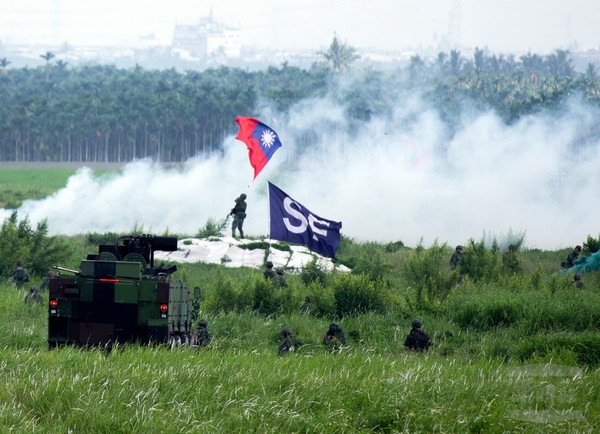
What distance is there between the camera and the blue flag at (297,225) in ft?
102

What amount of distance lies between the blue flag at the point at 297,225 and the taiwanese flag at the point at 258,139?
7734 mm

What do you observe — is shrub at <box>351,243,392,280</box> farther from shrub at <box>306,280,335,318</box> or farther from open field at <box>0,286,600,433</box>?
open field at <box>0,286,600,433</box>

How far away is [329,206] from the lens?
Result: 57.6 metres

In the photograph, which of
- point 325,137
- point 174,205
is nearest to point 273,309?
point 174,205

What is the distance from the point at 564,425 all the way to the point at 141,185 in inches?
1721

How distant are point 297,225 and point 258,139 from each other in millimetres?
8560

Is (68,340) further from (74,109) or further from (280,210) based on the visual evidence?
(74,109)

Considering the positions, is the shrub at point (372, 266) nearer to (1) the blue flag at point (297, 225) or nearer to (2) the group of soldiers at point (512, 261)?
(2) the group of soldiers at point (512, 261)

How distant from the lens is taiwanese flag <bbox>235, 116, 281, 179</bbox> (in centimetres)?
3894

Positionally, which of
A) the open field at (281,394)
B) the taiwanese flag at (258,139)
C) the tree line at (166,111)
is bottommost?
the open field at (281,394)

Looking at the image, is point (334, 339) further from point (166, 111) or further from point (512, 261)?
point (166, 111)

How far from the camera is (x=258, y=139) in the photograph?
3934 centimetres

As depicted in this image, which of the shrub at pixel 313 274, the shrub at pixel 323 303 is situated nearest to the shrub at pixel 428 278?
the shrub at pixel 323 303

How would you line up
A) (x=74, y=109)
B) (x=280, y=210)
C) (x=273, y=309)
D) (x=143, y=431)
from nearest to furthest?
(x=143, y=431), (x=273, y=309), (x=280, y=210), (x=74, y=109)
